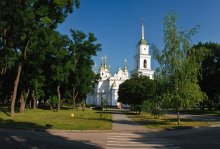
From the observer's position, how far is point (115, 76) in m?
172

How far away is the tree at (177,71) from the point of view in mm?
32281

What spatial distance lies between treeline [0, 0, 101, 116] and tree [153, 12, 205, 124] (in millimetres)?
10047

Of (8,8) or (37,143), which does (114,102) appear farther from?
(37,143)

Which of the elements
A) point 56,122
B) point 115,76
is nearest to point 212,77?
point 56,122

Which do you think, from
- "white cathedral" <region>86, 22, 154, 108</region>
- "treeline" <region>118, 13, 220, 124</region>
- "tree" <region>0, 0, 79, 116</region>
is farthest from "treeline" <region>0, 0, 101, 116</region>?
"white cathedral" <region>86, 22, 154, 108</region>

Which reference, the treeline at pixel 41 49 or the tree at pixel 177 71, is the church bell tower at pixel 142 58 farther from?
the tree at pixel 177 71

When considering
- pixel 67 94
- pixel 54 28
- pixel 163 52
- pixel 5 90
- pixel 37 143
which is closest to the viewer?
pixel 37 143

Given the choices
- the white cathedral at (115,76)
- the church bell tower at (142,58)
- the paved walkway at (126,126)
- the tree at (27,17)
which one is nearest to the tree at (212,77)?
the paved walkway at (126,126)

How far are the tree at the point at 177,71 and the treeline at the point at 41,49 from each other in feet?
33.0

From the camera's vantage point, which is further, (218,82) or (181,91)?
(218,82)

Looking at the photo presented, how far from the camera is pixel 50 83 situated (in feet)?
222

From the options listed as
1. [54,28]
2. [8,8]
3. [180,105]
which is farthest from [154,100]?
[8,8]

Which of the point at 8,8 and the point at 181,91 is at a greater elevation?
the point at 8,8

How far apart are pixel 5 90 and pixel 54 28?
3769 centimetres
